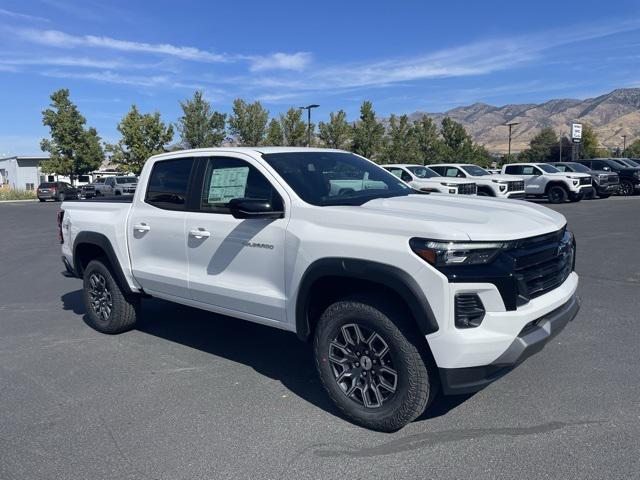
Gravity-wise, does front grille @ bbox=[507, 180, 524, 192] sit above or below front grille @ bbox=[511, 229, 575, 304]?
below

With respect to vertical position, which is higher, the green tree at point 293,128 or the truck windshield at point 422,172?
the green tree at point 293,128

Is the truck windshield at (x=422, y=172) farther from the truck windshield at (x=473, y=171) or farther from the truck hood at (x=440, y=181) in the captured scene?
the truck windshield at (x=473, y=171)

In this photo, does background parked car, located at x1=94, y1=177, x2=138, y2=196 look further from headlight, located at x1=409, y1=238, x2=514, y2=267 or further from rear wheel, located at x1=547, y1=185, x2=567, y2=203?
headlight, located at x1=409, y1=238, x2=514, y2=267

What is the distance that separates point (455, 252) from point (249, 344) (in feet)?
9.48

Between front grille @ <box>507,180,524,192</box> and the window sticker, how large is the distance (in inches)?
734

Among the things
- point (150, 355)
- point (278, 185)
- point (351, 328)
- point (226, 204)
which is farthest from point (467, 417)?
point (150, 355)

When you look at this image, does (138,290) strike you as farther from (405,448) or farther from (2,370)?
(405,448)

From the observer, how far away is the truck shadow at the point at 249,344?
427 cm

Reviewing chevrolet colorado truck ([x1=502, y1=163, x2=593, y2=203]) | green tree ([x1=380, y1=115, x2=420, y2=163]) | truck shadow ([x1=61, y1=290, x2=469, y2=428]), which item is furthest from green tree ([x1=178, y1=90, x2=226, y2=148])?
truck shadow ([x1=61, y1=290, x2=469, y2=428])

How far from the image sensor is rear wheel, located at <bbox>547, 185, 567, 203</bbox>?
77.2ft

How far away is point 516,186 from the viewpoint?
22.1 m

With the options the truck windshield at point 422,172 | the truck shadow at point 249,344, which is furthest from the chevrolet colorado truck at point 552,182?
the truck shadow at point 249,344

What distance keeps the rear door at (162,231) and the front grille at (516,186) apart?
1846 cm

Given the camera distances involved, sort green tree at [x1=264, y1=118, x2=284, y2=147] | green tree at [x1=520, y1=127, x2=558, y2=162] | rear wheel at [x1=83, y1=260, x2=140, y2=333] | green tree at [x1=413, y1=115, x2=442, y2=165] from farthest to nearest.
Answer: green tree at [x1=520, y1=127, x2=558, y2=162] < green tree at [x1=413, y1=115, x2=442, y2=165] < green tree at [x1=264, y1=118, x2=284, y2=147] < rear wheel at [x1=83, y1=260, x2=140, y2=333]
